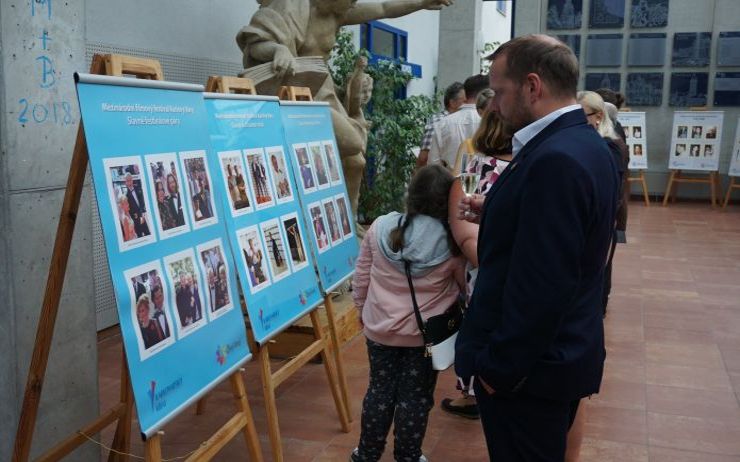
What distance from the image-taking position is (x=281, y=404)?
408cm

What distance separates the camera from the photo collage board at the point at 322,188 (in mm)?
3670

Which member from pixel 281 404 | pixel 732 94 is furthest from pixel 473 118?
pixel 732 94

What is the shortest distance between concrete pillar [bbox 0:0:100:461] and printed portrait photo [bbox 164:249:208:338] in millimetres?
570

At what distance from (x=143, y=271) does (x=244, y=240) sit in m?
0.79

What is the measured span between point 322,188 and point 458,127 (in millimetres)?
1465

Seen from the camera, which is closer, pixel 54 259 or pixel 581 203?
pixel 581 203

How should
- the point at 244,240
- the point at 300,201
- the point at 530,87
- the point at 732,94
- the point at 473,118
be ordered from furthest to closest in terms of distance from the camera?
the point at 732,94 → the point at 473,118 → the point at 300,201 → the point at 244,240 → the point at 530,87

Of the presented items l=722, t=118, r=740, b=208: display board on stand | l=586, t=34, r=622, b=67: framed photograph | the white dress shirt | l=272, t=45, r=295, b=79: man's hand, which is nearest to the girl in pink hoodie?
the white dress shirt

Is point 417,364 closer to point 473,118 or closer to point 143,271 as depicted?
point 143,271

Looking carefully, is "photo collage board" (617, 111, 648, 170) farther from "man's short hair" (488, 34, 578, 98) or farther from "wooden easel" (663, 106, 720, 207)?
"man's short hair" (488, 34, 578, 98)

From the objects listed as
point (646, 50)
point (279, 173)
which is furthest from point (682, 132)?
point (279, 173)

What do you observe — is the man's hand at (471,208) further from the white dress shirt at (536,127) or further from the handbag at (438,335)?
the white dress shirt at (536,127)

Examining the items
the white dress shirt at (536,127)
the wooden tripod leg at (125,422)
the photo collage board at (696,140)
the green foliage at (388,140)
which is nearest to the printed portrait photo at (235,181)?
the wooden tripod leg at (125,422)

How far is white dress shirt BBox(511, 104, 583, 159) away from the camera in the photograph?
6.32 feet
